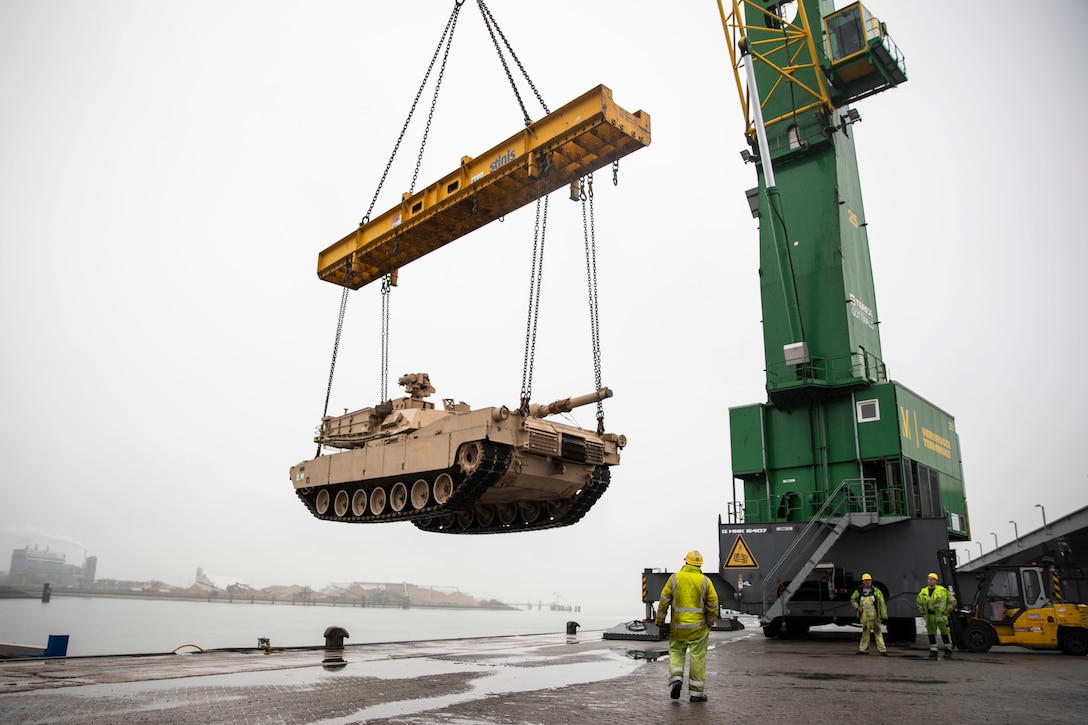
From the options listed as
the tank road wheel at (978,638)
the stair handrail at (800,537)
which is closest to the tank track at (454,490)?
the stair handrail at (800,537)

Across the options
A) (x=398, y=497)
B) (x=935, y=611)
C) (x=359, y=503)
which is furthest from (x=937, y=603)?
(x=359, y=503)

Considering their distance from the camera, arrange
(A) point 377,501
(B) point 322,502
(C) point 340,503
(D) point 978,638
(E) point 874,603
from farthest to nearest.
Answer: (B) point 322,502 → (C) point 340,503 → (A) point 377,501 → (D) point 978,638 → (E) point 874,603

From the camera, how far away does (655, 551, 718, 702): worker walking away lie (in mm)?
6539

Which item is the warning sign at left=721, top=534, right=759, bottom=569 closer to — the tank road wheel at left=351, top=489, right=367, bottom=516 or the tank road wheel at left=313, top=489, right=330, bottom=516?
the tank road wheel at left=351, top=489, right=367, bottom=516

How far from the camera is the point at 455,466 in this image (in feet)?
45.3

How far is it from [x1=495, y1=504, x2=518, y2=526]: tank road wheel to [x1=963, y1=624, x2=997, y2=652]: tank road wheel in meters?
8.74

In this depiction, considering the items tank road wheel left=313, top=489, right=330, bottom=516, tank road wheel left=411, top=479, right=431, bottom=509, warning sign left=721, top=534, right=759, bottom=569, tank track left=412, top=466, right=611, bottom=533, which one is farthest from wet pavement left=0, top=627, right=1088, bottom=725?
tank road wheel left=313, top=489, right=330, bottom=516

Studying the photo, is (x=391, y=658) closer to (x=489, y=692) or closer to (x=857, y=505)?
(x=489, y=692)

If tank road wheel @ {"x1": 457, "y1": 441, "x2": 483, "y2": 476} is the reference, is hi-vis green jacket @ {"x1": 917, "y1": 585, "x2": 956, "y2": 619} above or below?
below

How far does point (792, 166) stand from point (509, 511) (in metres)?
10.6

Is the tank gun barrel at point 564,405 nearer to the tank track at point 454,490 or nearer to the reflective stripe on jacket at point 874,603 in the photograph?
the tank track at point 454,490

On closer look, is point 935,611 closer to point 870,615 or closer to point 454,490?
point 870,615

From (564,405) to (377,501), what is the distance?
16.5ft

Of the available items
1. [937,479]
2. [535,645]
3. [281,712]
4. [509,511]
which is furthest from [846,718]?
[937,479]
